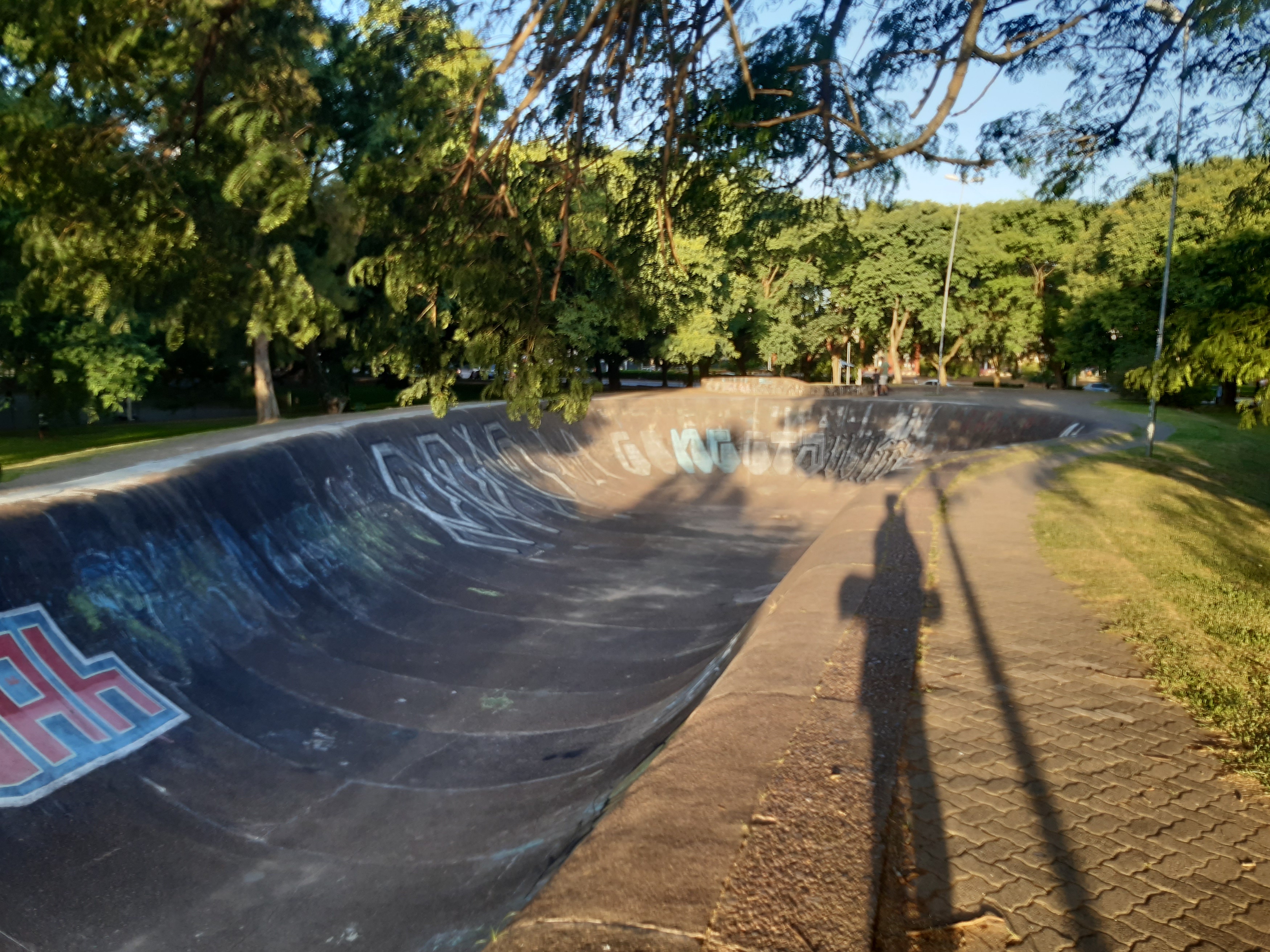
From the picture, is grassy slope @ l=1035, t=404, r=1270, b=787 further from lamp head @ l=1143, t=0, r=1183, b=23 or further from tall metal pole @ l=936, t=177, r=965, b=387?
tall metal pole @ l=936, t=177, r=965, b=387

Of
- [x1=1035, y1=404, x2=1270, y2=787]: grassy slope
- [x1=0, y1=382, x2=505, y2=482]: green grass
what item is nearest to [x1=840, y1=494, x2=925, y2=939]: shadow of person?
[x1=1035, y1=404, x2=1270, y2=787]: grassy slope

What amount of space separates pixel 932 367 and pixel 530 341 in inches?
2415

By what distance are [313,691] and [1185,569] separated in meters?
8.52

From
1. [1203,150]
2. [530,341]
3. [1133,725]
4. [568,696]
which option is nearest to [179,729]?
[568,696]

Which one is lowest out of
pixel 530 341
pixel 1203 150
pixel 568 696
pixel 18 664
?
pixel 568 696

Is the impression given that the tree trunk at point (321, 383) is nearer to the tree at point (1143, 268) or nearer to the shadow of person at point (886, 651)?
the shadow of person at point (886, 651)

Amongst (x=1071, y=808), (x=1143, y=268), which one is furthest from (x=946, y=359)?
(x=1071, y=808)

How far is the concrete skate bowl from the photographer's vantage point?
545 cm

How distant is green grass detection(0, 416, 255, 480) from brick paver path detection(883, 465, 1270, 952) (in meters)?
13.1

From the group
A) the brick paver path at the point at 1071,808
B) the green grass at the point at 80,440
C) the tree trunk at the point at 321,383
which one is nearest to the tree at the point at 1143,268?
the brick paver path at the point at 1071,808

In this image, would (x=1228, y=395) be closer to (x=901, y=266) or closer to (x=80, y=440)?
(x=901, y=266)

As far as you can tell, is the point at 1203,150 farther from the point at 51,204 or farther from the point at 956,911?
the point at 51,204

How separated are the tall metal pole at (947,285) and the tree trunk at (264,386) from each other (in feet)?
86.3

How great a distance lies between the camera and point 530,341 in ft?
20.6
